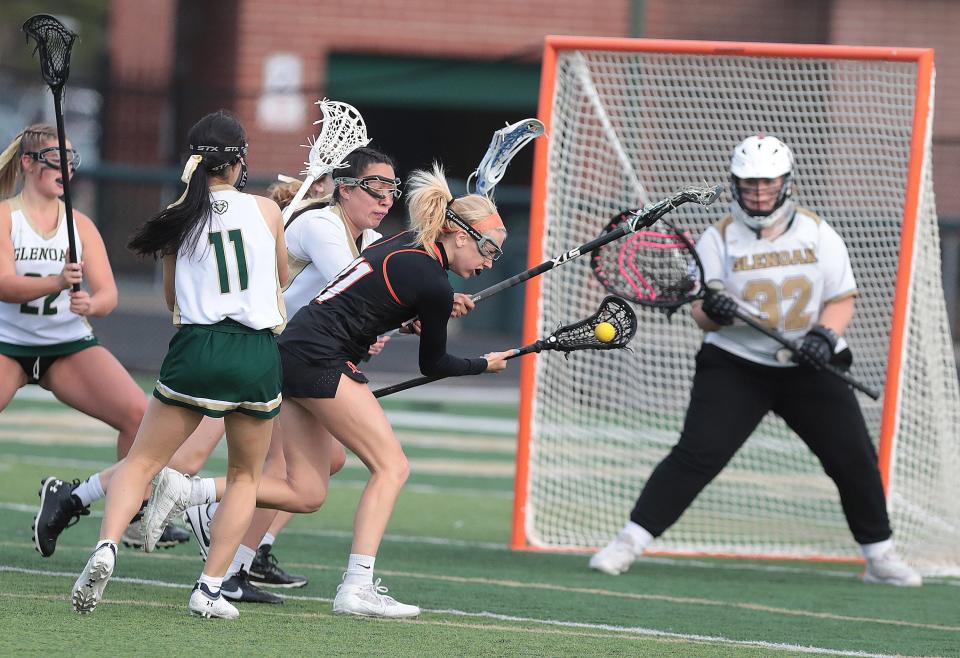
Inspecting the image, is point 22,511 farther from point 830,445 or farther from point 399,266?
point 830,445

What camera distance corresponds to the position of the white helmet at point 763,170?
664 cm

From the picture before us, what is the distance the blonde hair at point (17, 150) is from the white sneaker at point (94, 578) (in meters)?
2.00

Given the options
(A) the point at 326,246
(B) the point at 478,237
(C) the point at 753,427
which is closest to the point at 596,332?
(B) the point at 478,237

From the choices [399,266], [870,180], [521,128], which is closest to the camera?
[399,266]

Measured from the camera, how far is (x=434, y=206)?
5.37m

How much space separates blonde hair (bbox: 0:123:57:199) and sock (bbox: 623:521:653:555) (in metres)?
2.96

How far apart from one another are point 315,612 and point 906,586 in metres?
2.82

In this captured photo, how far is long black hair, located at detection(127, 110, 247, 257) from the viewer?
4.98 meters

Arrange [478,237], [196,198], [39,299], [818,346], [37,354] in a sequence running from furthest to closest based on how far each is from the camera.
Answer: [818,346], [37,354], [39,299], [478,237], [196,198]

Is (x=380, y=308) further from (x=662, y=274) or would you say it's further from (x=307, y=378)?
(x=662, y=274)

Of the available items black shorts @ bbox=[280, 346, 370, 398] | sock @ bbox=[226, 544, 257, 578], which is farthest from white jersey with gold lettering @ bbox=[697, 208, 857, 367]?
sock @ bbox=[226, 544, 257, 578]

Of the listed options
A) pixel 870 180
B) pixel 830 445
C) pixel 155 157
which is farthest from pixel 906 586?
pixel 155 157

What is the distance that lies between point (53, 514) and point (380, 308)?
1.56 meters

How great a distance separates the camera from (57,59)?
562 cm
